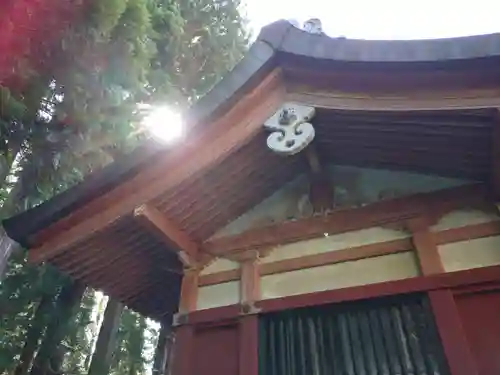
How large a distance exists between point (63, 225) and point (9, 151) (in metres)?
2.41

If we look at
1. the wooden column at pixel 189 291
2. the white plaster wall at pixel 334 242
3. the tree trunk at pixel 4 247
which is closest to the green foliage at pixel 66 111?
the tree trunk at pixel 4 247

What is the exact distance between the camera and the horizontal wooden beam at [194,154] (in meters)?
3.49

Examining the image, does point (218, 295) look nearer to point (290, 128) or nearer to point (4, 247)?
point (290, 128)

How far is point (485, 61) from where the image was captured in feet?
9.45

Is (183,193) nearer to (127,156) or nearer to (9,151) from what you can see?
(127,156)

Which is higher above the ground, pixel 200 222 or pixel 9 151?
pixel 9 151

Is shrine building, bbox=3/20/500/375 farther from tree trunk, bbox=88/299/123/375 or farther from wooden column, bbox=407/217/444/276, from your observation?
tree trunk, bbox=88/299/123/375

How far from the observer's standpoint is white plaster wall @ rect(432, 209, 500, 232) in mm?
3422

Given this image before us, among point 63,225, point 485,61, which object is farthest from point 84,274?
point 485,61

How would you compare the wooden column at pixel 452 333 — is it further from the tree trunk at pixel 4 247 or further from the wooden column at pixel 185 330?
the tree trunk at pixel 4 247

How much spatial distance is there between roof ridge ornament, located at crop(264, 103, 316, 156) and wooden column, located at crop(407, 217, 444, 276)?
3.12ft

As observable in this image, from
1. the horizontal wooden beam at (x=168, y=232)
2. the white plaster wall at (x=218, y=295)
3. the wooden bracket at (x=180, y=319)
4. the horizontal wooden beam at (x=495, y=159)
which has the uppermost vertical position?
the horizontal wooden beam at (x=495, y=159)

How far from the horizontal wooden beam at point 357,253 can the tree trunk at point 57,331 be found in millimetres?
3455

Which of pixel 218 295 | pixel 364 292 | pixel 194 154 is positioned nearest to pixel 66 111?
pixel 194 154
